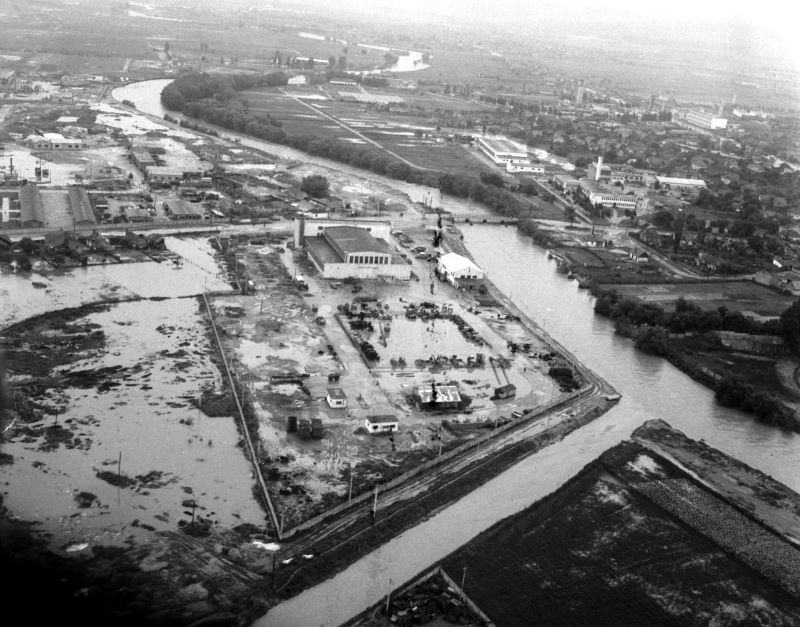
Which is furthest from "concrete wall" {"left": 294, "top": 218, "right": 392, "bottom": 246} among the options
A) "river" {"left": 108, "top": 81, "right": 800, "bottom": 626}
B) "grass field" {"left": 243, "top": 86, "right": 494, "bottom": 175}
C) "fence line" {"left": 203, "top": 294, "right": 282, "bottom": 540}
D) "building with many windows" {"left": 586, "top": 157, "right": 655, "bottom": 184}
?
"building with many windows" {"left": 586, "top": 157, "right": 655, "bottom": 184}

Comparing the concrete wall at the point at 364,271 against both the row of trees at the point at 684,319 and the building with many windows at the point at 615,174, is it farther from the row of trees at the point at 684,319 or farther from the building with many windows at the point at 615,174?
the building with many windows at the point at 615,174

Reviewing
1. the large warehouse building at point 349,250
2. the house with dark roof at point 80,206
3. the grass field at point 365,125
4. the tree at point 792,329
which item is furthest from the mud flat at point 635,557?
the grass field at point 365,125

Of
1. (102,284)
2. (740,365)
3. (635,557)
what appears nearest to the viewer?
(635,557)

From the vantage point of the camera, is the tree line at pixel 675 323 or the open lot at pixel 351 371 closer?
the open lot at pixel 351 371

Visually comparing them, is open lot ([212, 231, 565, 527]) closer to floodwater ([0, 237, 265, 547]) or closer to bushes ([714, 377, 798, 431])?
floodwater ([0, 237, 265, 547])

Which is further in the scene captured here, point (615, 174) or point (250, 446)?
point (615, 174)

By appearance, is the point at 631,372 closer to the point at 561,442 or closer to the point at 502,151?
the point at 561,442

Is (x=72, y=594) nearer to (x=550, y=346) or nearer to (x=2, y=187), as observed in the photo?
(x=550, y=346)

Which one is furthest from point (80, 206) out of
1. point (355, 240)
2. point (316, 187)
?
point (316, 187)
